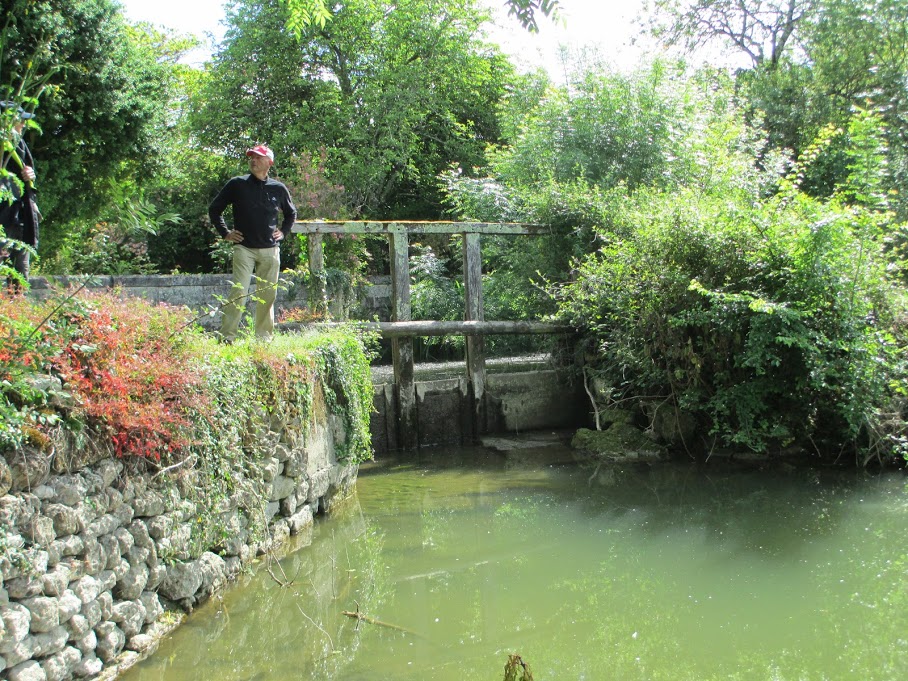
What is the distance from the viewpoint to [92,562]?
4.04 meters

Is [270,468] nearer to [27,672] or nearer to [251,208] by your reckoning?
[251,208]

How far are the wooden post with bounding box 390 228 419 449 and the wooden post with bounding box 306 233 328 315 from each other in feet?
2.96

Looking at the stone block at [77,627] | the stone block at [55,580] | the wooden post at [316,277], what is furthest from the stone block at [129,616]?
the wooden post at [316,277]

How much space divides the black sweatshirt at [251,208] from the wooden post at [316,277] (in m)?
3.10

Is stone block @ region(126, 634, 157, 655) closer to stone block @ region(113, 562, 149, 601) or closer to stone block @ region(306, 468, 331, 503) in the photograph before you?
stone block @ region(113, 562, 149, 601)

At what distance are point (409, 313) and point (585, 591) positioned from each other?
6.02m

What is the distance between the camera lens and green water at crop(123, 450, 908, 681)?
4.45m

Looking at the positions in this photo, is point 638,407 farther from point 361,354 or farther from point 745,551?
point 745,551

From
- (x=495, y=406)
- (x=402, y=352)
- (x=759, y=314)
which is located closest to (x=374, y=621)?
(x=759, y=314)

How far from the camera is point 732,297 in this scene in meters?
8.66

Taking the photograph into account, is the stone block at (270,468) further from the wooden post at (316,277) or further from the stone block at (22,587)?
the wooden post at (316,277)

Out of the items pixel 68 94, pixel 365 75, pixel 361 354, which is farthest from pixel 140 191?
pixel 365 75

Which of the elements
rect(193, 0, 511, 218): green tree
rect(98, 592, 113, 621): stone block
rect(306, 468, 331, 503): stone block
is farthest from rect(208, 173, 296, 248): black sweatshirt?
rect(193, 0, 511, 218): green tree

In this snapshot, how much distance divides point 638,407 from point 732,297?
7.37ft
